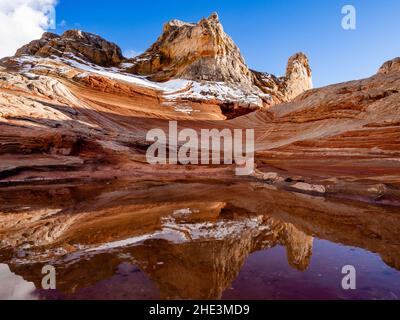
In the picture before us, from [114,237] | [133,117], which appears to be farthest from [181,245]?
[133,117]

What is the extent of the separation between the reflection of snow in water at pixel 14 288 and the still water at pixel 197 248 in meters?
0.01

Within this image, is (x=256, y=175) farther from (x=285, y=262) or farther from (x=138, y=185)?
(x=285, y=262)

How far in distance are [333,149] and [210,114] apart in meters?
15.6

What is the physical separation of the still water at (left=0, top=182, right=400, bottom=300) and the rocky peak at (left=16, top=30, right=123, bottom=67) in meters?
35.0

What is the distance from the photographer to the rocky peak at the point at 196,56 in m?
36.0

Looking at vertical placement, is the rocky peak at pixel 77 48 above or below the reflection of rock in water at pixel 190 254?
above

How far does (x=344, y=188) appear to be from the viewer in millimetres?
8984

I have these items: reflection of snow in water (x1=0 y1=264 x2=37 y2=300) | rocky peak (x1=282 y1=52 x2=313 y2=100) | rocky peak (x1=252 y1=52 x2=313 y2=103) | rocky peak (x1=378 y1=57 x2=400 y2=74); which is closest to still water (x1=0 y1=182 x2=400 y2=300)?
reflection of snow in water (x1=0 y1=264 x2=37 y2=300)

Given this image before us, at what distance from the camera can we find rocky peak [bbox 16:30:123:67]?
123 ft

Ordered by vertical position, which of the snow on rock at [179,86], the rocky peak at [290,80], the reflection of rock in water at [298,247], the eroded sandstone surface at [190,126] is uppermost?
the rocky peak at [290,80]

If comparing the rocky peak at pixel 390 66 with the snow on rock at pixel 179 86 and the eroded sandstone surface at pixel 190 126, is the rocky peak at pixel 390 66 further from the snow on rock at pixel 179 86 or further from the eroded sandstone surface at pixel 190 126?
the snow on rock at pixel 179 86

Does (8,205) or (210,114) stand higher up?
(210,114)

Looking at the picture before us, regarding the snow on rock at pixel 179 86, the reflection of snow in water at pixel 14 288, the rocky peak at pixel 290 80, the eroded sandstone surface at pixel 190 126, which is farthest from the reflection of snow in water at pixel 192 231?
the rocky peak at pixel 290 80

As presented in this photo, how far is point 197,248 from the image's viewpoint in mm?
4191
